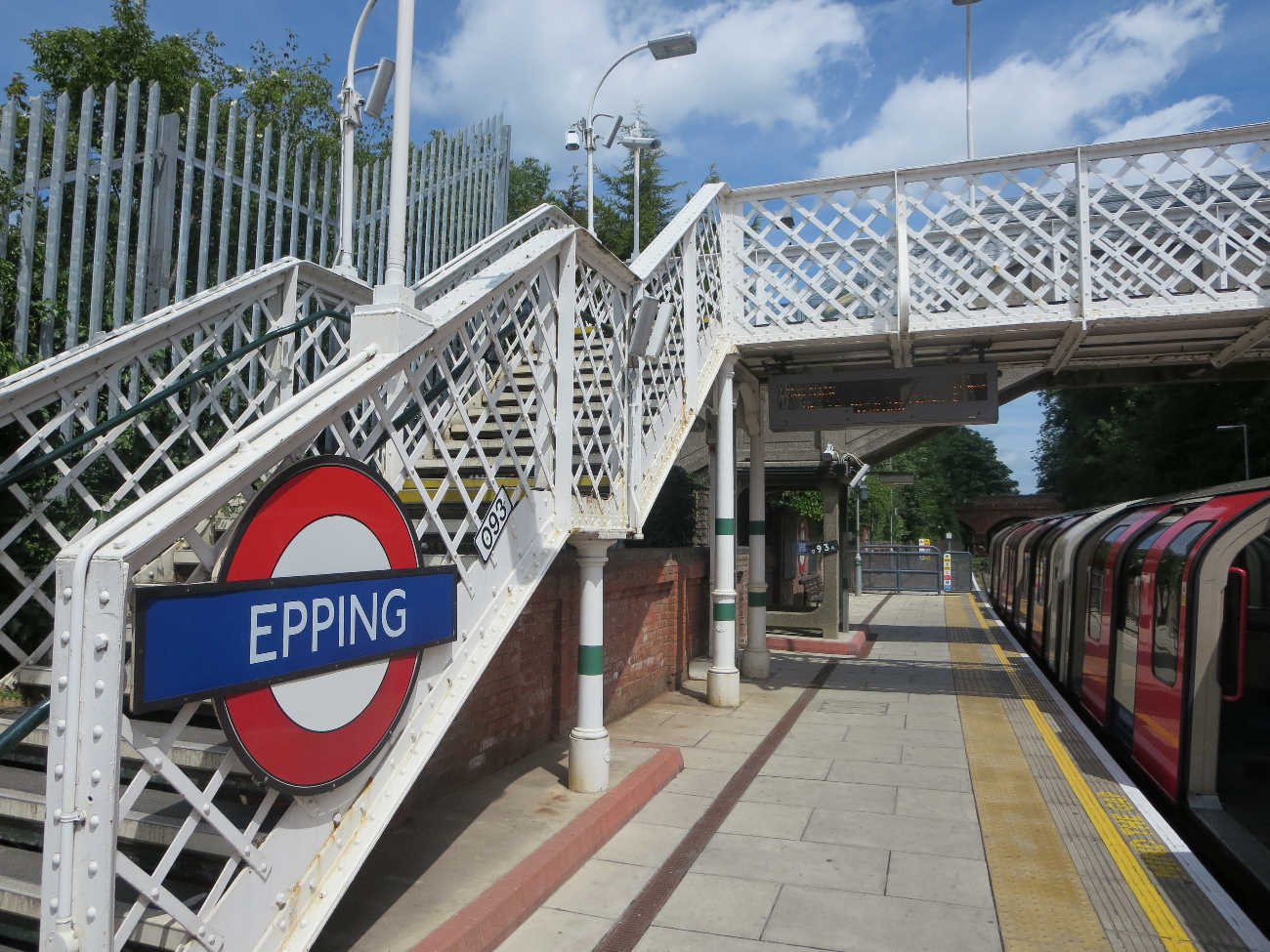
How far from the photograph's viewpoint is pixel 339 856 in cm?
311

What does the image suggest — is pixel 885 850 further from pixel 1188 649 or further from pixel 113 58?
pixel 113 58

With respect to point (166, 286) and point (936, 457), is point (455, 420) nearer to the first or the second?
point (166, 286)

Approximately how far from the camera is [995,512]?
204 feet

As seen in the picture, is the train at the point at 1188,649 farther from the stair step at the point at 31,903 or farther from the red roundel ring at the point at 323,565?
the stair step at the point at 31,903

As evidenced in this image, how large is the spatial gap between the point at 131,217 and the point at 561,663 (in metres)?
4.43

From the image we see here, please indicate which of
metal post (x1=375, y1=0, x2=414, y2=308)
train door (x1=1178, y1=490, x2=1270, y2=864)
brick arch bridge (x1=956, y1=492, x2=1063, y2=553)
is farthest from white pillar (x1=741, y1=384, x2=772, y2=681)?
brick arch bridge (x1=956, y1=492, x2=1063, y2=553)

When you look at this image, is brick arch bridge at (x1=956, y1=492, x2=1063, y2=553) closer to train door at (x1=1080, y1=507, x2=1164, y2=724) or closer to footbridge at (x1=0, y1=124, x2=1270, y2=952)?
footbridge at (x1=0, y1=124, x2=1270, y2=952)

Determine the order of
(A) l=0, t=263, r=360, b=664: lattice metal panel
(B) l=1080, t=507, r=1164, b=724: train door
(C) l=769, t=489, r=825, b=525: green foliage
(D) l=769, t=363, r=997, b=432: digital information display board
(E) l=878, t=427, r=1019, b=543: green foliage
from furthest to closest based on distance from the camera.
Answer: (E) l=878, t=427, r=1019, b=543: green foliage < (C) l=769, t=489, r=825, b=525: green foliage < (D) l=769, t=363, r=997, b=432: digital information display board < (B) l=1080, t=507, r=1164, b=724: train door < (A) l=0, t=263, r=360, b=664: lattice metal panel

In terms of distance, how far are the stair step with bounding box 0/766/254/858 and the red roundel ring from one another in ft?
1.23

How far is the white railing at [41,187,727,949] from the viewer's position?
2123 mm

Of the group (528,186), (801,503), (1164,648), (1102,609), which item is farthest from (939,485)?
(1164,648)

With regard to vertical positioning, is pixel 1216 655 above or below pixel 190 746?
above

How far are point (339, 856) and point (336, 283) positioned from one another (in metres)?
4.38

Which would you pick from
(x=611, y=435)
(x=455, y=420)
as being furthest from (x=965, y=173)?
(x=455, y=420)
